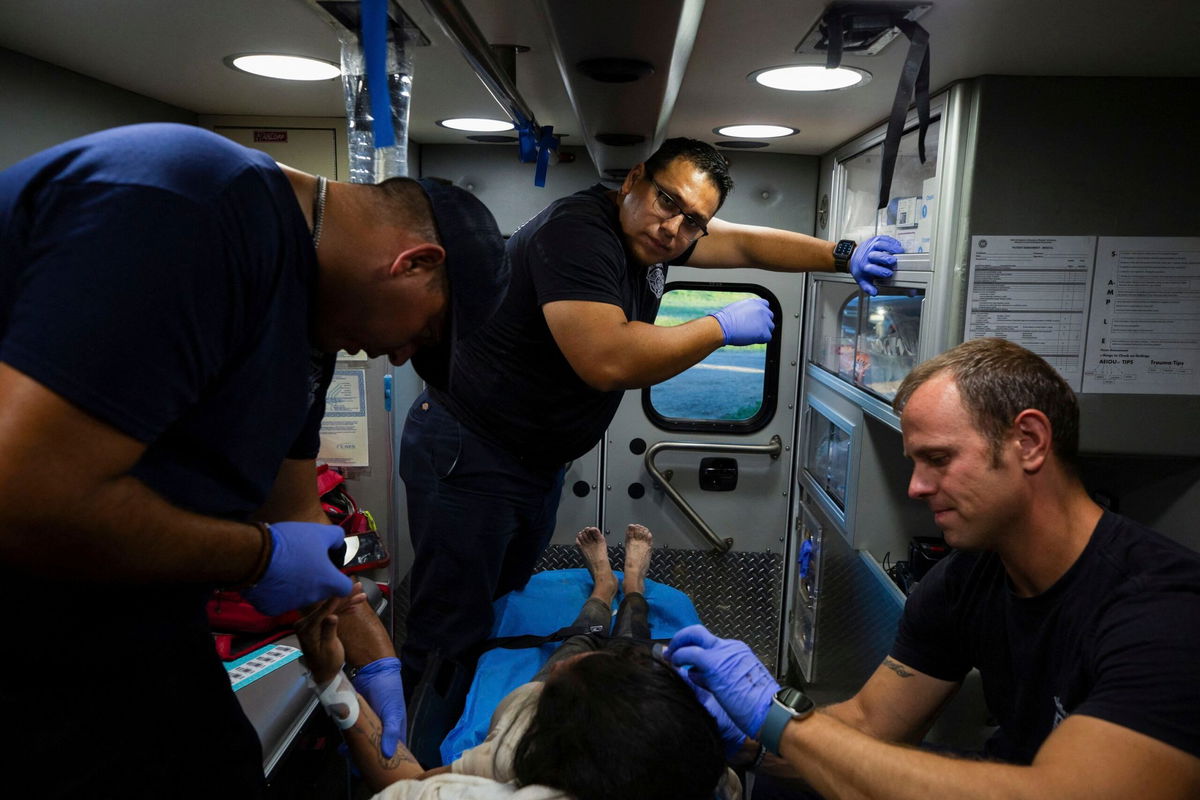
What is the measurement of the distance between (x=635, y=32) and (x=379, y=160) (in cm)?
91

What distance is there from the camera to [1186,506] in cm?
219

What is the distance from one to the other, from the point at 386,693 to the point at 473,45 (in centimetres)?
157

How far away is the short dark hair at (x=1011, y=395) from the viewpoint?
158 centimetres

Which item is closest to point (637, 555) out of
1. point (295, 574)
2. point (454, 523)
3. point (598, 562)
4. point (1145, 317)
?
point (598, 562)

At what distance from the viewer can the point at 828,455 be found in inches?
138

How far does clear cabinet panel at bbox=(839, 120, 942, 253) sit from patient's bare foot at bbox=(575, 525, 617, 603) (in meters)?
1.82

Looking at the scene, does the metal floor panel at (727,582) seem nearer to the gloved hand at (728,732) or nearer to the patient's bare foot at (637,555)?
the patient's bare foot at (637,555)

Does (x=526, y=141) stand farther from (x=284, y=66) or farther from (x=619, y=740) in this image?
(x=619, y=740)

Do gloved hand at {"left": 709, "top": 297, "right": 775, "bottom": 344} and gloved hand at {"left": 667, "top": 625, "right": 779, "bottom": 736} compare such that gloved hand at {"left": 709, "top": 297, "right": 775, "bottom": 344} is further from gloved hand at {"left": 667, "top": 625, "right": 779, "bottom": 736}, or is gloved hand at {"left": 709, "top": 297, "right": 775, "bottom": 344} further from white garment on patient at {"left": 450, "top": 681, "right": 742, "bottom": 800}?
white garment on patient at {"left": 450, "top": 681, "right": 742, "bottom": 800}

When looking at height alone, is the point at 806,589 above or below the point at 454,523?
below

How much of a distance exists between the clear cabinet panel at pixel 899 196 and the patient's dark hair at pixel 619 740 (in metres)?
1.40

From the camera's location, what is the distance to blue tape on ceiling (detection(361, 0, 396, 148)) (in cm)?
110

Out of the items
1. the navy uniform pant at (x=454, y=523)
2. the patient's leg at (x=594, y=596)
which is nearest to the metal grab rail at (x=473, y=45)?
the navy uniform pant at (x=454, y=523)

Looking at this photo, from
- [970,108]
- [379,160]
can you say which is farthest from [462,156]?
[970,108]
